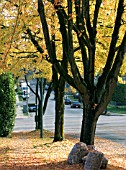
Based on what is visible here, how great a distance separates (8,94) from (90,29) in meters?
10.1

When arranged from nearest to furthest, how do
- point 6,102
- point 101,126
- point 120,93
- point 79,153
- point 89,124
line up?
point 79,153 → point 89,124 → point 6,102 → point 101,126 → point 120,93

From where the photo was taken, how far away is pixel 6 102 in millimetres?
19703

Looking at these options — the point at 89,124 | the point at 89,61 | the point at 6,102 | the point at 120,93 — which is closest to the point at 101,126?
the point at 6,102

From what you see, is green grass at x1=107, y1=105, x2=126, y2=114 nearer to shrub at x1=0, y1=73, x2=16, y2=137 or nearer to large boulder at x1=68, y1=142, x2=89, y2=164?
shrub at x1=0, y1=73, x2=16, y2=137

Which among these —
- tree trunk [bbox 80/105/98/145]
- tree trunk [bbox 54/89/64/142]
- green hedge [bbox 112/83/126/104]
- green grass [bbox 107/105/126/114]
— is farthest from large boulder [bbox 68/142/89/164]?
green hedge [bbox 112/83/126/104]

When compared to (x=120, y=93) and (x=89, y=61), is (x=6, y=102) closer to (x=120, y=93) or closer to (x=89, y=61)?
(x=89, y=61)

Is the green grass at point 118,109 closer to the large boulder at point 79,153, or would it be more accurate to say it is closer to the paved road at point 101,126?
the paved road at point 101,126

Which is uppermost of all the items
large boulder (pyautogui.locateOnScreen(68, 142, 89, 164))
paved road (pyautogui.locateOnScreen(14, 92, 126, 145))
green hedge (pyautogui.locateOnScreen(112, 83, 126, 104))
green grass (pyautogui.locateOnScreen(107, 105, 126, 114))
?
large boulder (pyautogui.locateOnScreen(68, 142, 89, 164))

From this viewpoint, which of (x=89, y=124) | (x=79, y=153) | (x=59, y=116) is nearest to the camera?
(x=79, y=153)

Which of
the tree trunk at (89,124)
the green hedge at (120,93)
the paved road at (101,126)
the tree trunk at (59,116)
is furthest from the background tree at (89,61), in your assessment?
the green hedge at (120,93)

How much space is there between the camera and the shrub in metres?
19.6

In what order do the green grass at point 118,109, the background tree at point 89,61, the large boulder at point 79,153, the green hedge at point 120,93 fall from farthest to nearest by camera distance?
the green hedge at point 120,93
the green grass at point 118,109
the background tree at point 89,61
the large boulder at point 79,153

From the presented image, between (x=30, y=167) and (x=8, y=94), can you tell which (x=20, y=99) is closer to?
(x=8, y=94)

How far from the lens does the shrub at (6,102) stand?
19.6 meters
